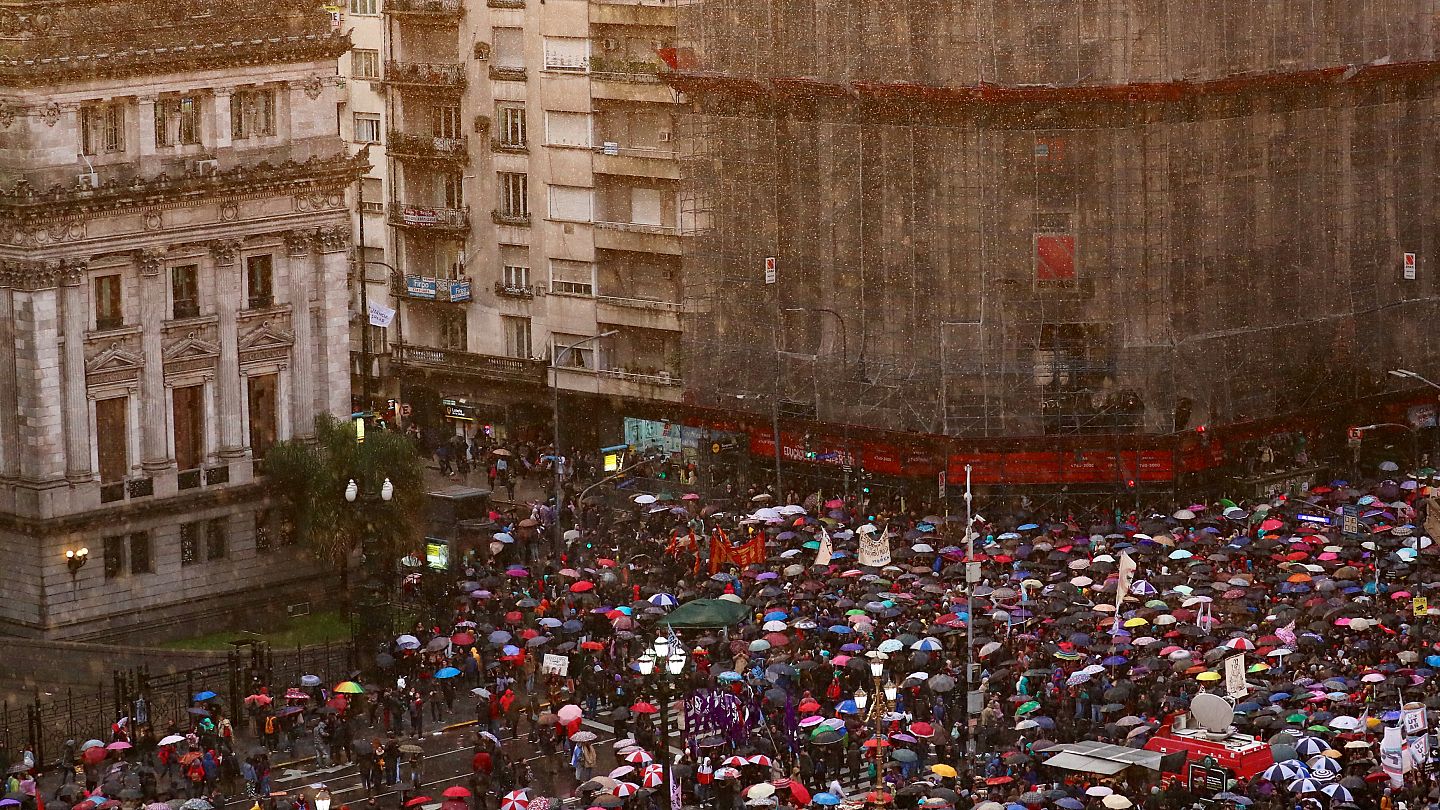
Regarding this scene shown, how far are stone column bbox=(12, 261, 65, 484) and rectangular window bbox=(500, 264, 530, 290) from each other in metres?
28.1

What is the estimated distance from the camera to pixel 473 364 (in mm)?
117438

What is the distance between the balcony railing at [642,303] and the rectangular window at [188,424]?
22666 mm

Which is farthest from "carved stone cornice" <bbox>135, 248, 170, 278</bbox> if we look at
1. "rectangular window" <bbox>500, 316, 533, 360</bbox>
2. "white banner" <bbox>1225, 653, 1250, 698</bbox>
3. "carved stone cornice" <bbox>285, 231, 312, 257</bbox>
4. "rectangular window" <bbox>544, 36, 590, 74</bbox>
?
"white banner" <bbox>1225, 653, 1250, 698</bbox>

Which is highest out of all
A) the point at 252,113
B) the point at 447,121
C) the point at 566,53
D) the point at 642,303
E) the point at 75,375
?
the point at 566,53

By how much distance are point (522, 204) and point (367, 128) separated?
7490 mm

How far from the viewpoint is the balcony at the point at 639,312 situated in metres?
113

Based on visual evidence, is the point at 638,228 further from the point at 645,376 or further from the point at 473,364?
the point at 473,364

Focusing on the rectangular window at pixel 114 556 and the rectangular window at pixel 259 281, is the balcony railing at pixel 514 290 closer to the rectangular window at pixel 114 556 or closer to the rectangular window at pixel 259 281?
the rectangular window at pixel 259 281

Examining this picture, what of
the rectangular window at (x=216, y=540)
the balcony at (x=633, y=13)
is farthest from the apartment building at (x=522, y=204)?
the rectangular window at (x=216, y=540)

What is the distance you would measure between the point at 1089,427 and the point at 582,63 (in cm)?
2337

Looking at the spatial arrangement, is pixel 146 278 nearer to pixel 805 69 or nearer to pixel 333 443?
pixel 333 443

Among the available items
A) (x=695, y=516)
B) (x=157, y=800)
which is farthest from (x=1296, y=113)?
(x=157, y=800)

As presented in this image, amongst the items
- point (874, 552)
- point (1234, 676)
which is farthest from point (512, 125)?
point (1234, 676)

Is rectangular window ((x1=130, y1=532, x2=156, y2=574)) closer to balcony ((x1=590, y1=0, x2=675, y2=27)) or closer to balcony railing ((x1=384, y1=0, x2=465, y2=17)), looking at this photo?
balcony ((x1=590, y1=0, x2=675, y2=27))
